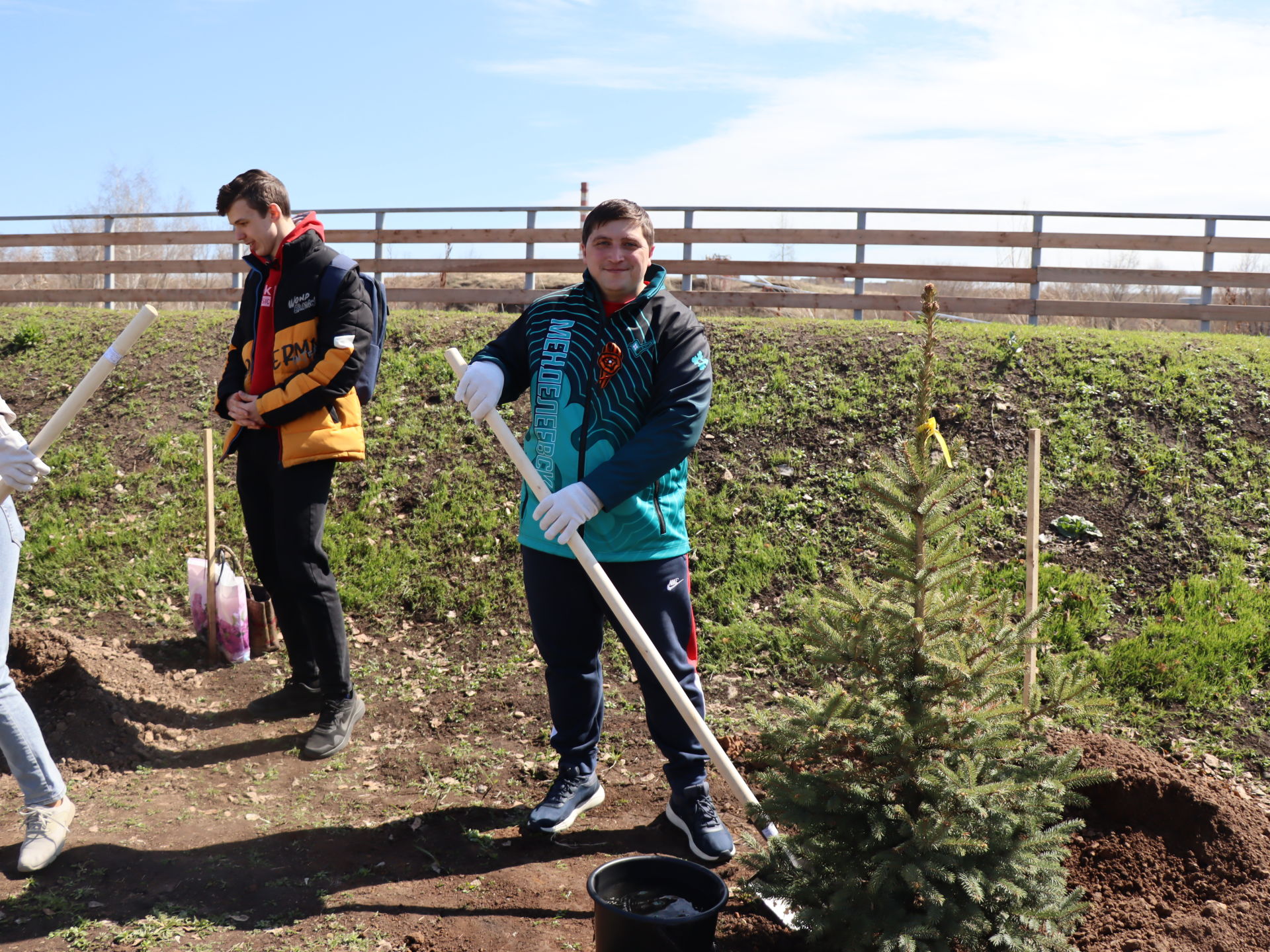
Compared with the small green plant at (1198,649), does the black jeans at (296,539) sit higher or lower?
higher

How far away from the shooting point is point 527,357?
3.70 m

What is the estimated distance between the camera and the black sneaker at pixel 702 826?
3566 mm

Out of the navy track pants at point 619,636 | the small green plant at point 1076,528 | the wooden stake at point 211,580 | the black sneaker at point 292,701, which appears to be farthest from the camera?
the small green plant at point 1076,528

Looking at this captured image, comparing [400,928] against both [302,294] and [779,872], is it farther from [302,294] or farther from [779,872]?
[302,294]

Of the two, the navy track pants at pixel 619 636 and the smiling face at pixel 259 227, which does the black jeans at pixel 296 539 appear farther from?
the navy track pants at pixel 619 636

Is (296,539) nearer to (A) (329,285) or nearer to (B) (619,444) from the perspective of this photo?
(A) (329,285)

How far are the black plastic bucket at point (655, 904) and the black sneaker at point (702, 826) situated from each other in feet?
1.82

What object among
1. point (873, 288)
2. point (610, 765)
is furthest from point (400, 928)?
point (873, 288)

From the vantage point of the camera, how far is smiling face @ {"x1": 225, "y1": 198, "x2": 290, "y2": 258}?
418cm

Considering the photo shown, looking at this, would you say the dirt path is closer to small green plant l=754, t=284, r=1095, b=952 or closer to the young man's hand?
small green plant l=754, t=284, r=1095, b=952

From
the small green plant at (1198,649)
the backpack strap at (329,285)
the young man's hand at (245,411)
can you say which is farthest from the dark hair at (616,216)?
the small green plant at (1198,649)

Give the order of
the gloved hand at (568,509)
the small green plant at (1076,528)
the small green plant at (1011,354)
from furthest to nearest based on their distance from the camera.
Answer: the small green plant at (1011,354) → the small green plant at (1076,528) → the gloved hand at (568,509)

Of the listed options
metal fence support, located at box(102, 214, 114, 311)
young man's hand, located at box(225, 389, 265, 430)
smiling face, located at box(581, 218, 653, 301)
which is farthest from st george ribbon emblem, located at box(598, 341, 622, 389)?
metal fence support, located at box(102, 214, 114, 311)

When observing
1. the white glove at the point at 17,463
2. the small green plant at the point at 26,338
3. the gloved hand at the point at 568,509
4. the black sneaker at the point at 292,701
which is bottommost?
the black sneaker at the point at 292,701
